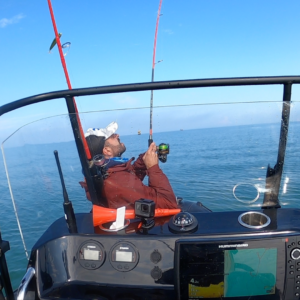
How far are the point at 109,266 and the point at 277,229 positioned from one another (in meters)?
0.88

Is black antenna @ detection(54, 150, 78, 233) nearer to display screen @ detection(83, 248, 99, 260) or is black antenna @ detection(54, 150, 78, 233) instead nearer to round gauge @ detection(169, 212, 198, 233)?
display screen @ detection(83, 248, 99, 260)

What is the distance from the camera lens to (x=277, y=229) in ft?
4.66

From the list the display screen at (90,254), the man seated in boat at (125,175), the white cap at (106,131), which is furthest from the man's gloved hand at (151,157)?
the display screen at (90,254)

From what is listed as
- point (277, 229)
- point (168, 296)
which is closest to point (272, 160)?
point (277, 229)

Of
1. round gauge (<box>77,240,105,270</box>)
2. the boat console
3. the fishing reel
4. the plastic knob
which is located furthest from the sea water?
the plastic knob

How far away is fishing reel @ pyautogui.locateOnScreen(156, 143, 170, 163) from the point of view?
5.79 feet

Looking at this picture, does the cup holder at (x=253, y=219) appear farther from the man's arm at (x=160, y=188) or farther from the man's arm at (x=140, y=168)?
the man's arm at (x=140, y=168)

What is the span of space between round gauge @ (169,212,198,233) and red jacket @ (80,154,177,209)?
341mm

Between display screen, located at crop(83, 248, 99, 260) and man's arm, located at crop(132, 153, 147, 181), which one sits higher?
man's arm, located at crop(132, 153, 147, 181)

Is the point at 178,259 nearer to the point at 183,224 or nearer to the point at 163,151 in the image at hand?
the point at 183,224

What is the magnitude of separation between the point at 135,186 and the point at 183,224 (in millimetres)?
554

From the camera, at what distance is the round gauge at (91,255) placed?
147 centimetres

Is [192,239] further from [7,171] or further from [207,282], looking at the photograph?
[7,171]

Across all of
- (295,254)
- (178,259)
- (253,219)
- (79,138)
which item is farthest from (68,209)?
(295,254)
